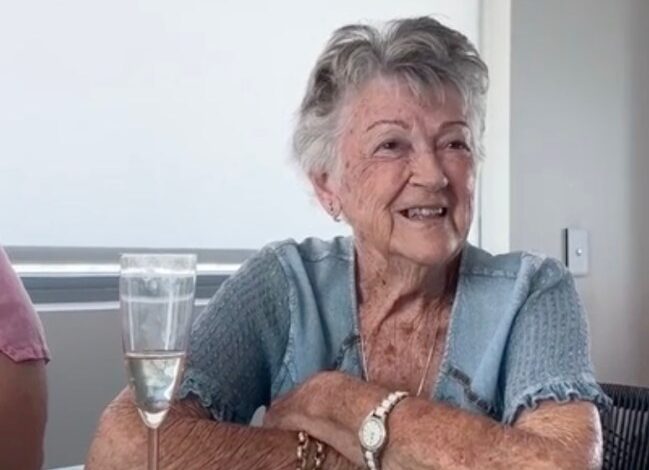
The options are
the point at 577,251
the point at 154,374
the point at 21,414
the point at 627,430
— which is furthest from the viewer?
the point at 577,251

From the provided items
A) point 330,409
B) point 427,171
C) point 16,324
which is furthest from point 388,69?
point 16,324

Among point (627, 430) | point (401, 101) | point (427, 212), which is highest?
point (401, 101)

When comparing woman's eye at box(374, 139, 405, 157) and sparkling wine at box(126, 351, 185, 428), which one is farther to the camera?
woman's eye at box(374, 139, 405, 157)

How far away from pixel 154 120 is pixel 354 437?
0.92 meters

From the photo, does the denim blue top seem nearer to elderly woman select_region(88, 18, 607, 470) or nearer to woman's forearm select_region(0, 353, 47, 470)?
elderly woman select_region(88, 18, 607, 470)

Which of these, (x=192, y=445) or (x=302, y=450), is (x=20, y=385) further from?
(x=302, y=450)

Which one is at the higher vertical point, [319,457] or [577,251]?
[577,251]

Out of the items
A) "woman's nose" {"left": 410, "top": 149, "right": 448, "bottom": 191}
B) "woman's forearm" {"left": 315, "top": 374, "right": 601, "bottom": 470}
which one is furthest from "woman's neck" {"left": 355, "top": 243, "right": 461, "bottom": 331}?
"woman's forearm" {"left": 315, "top": 374, "right": 601, "bottom": 470}

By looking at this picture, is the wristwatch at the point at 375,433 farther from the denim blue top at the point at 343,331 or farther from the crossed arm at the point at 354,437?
the denim blue top at the point at 343,331

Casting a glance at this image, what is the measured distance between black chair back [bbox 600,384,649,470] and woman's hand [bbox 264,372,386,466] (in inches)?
22.2

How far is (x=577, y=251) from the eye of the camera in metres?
2.42

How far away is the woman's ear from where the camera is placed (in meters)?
1.36

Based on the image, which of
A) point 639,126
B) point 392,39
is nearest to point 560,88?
point 639,126

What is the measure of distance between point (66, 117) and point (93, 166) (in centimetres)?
10
